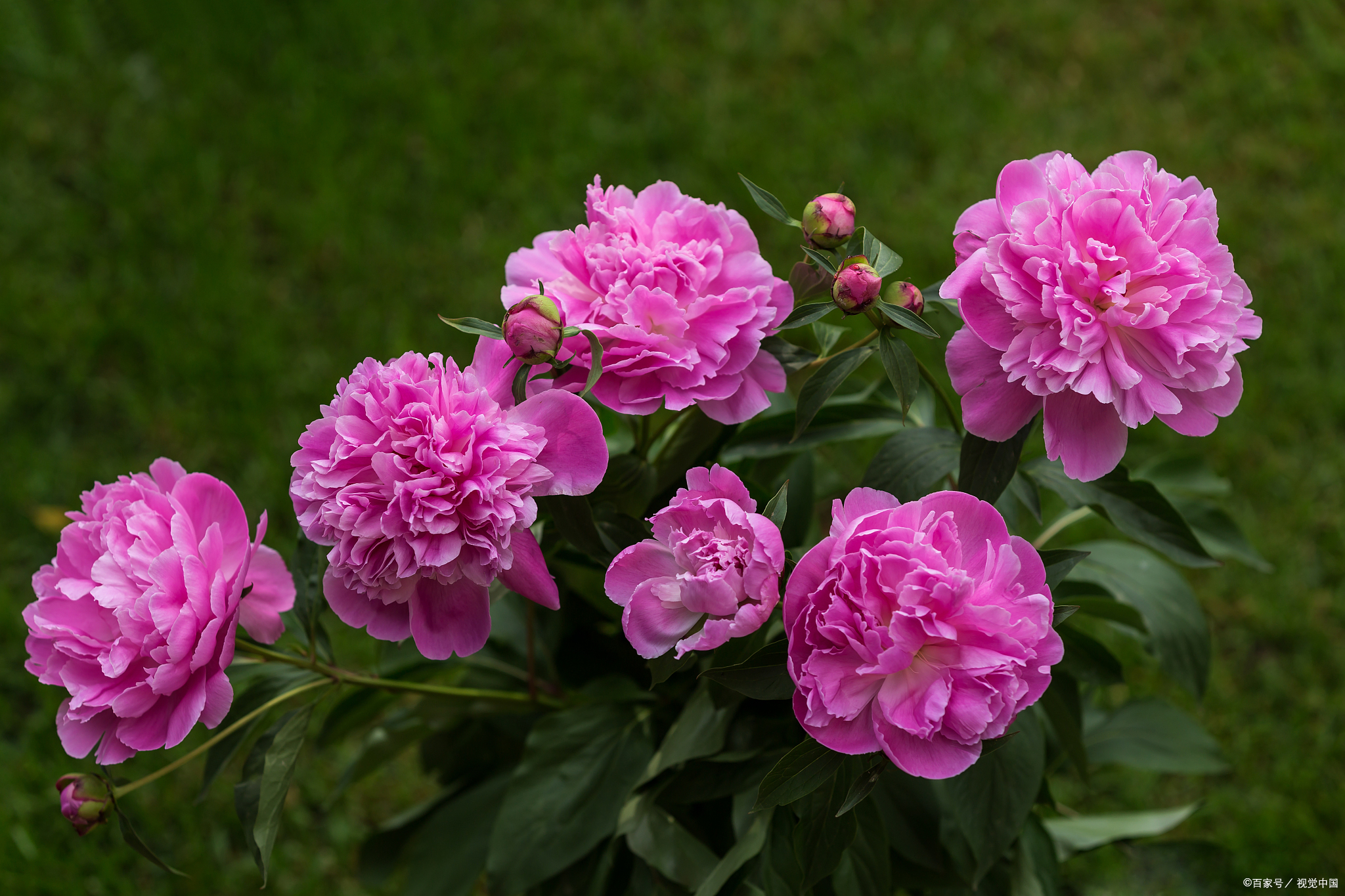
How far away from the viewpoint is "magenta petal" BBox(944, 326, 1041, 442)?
808 millimetres

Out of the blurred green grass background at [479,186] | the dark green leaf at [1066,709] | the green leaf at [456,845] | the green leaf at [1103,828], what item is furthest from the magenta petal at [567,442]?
the blurred green grass background at [479,186]

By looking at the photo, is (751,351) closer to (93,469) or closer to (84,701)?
(84,701)

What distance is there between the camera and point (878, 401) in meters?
1.18

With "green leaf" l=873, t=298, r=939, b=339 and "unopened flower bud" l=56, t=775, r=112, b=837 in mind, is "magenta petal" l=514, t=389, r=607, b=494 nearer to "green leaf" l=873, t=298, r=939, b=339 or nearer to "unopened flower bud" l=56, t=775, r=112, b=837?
"green leaf" l=873, t=298, r=939, b=339

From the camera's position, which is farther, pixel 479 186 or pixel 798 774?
pixel 479 186

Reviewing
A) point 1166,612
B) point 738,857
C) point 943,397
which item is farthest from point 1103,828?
point 943,397

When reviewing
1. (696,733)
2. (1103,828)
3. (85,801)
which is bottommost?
(1103,828)

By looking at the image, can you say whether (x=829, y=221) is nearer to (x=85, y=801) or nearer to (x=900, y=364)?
(x=900, y=364)

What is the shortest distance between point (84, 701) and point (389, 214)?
1971 millimetres

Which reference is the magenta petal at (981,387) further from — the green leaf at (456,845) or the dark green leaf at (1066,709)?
the green leaf at (456,845)

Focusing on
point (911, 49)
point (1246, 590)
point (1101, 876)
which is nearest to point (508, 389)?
point (1101, 876)

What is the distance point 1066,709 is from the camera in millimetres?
1109

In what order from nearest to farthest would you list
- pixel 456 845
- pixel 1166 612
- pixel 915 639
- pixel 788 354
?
1. pixel 915 639
2. pixel 788 354
3. pixel 1166 612
4. pixel 456 845

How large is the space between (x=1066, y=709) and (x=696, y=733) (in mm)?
380
